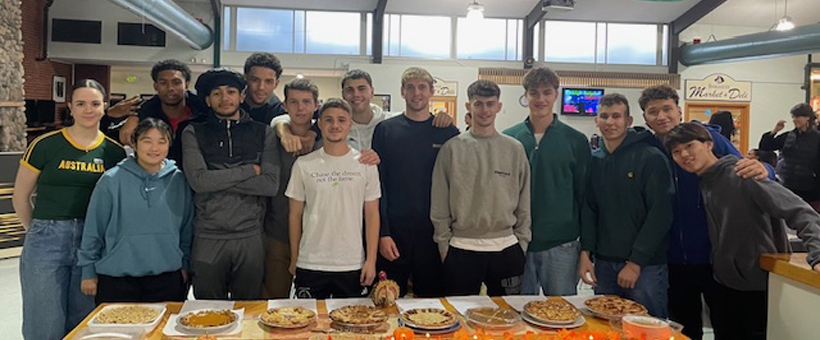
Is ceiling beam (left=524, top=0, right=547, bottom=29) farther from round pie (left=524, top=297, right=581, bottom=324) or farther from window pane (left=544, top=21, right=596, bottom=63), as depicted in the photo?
round pie (left=524, top=297, right=581, bottom=324)

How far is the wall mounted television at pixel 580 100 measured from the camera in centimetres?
1173

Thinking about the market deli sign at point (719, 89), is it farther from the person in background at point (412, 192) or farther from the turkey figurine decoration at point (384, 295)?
the turkey figurine decoration at point (384, 295)

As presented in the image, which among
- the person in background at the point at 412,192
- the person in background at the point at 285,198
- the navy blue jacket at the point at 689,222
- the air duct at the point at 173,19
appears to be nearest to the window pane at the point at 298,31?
the air duct at the point at 173,19

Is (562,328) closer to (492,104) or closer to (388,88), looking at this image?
(492,104)

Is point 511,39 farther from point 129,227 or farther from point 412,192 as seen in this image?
point 129,227

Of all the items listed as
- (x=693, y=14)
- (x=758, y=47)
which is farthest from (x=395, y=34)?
(x=758, y=47)

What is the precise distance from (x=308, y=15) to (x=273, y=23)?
72cm

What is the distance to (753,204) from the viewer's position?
7.81 ft

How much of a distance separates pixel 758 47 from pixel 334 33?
783cm

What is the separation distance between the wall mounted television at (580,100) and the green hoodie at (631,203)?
9056 millimetres

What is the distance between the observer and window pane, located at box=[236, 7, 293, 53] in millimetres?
11633

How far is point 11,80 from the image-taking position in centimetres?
951

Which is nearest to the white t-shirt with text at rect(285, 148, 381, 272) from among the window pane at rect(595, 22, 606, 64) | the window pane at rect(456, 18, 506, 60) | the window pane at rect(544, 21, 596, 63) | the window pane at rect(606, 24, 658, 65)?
the window pane at rect(456, 18, 506, 60)

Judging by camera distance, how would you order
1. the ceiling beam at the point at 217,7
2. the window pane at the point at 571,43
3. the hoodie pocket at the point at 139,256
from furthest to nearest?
1. the window pane at the point at 571,43
2. the ceiling beam at the point at 217,7
3. the hoodie pocket at the point at 139,256
